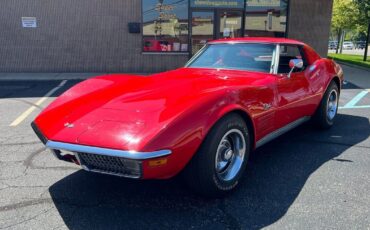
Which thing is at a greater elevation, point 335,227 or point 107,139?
point 107,139

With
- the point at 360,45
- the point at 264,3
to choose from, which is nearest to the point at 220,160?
the point at 264,3

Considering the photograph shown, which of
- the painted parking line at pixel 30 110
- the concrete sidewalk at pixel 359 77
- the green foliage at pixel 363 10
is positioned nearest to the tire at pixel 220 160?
the painted parking line at pixel 30 110

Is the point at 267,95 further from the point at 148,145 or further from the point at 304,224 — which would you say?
the point at 148,145

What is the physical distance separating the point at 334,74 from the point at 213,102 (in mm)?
3198

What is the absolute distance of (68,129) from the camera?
302 centimetres

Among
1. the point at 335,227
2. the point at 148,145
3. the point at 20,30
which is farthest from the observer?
the point at 20,30

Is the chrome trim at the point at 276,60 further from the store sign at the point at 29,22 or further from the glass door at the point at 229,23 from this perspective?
the store sign at the point at 29,22

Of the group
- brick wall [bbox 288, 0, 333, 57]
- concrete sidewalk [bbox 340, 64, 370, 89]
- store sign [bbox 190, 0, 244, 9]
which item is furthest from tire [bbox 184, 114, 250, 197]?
brick wall [bbox 288, 0, 333, 57]

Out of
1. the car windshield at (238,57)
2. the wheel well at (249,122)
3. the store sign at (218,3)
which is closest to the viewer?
the wheel well at (249,122)

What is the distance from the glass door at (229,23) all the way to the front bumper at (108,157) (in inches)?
399

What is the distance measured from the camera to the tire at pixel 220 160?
2.98m

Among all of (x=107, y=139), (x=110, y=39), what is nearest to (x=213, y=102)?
(x=107, y=139)

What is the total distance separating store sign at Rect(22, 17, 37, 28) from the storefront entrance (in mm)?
5197

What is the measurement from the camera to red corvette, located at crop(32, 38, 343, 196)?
2740 mm
